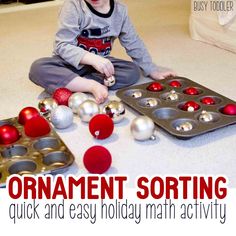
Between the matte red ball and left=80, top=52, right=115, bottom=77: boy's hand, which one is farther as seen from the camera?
left=80, top=52, right=115, bottom=77: boy's hand

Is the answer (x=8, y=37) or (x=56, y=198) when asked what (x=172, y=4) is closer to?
(x=8, y=37)

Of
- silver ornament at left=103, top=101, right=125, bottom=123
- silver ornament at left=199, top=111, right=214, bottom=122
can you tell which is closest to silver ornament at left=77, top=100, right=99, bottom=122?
silver ornament at left=103, top=101, right=125, bottom=123

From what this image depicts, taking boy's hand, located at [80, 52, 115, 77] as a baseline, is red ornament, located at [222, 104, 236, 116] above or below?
below

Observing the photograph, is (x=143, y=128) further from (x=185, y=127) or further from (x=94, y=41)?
(x=94, y=41)

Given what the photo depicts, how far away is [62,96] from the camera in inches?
38.1

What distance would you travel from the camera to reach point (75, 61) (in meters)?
1.04

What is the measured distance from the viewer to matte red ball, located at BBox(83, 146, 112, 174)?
2.32 ft

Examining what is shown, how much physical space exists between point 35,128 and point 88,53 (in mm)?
301

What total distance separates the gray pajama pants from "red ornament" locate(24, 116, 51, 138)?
229 mm

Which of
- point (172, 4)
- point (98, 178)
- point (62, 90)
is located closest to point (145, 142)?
point (98, 178)

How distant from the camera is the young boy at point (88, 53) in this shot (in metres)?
1.03

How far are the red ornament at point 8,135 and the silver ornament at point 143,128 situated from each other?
0.77 ft

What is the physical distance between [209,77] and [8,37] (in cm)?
87

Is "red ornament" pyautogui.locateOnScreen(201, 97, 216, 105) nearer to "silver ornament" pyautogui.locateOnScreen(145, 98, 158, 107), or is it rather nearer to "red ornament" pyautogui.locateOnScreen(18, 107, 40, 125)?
"silver ornament" pyautogui.locateOnScreen(145, 98, 158, 107)
